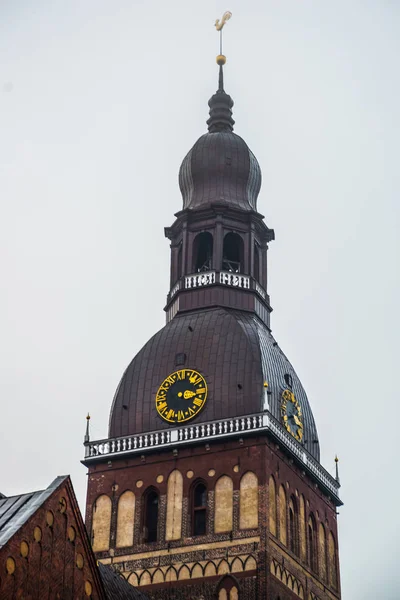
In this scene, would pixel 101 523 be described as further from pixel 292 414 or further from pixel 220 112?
pixel 220 112

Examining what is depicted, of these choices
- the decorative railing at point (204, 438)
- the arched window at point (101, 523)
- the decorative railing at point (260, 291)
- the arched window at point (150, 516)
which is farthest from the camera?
the decorative railing at point (260, 291)

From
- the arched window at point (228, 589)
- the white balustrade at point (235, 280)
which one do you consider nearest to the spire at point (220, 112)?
the white balustrade at point (235, 280)

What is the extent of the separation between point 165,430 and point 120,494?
3883mm

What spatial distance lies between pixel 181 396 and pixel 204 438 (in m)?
2.87

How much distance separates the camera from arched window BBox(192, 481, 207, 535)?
8088 cm

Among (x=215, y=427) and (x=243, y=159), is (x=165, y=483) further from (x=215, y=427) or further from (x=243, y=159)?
(x=243, y=159)

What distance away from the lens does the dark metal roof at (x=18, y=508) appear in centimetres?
6130

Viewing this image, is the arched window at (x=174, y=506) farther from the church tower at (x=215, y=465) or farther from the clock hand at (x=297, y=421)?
the clock hand at (x=297, y=421)

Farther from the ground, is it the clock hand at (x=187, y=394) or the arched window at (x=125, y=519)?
the clock hand at (x=187, y=394)

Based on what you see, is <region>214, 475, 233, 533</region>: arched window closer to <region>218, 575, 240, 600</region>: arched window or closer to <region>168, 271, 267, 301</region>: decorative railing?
<region>218, 575, 240, 600</region>: arched window

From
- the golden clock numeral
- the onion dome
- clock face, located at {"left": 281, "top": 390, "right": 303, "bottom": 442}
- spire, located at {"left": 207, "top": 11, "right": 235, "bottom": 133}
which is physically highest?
spire, located at {"left": 207, "top": 11, "right": 235, "bottom": 133}

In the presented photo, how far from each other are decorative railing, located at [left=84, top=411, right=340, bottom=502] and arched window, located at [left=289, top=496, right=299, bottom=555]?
2254 millimetres

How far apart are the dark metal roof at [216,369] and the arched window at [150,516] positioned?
11.1 feet

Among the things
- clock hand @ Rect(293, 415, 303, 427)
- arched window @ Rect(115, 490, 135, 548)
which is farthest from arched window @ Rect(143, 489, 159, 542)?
clock hand @ Rect(293, 415, 303, 427)
